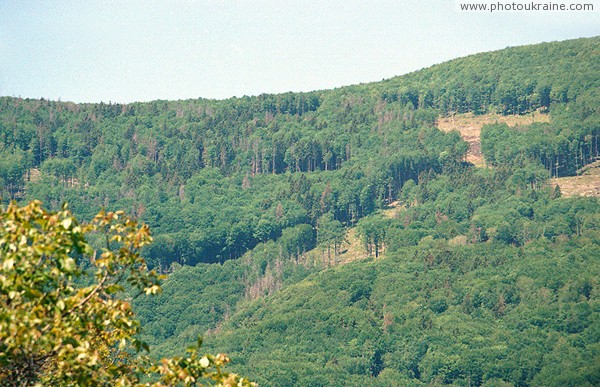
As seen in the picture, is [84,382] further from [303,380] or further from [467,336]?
[467,336]

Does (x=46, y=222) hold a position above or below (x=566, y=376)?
above

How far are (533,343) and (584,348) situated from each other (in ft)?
30.2

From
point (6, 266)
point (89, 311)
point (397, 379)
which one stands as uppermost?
point (6, 266)

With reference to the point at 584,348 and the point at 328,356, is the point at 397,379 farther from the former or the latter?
the point at 584,348

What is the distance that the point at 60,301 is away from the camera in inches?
784

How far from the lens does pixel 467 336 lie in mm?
199000

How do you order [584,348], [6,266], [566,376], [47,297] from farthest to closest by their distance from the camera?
[584,348] < [566,376] < [47,297] < [6,266]

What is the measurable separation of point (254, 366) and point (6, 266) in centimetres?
17199

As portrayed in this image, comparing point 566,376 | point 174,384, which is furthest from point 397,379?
point 174,384

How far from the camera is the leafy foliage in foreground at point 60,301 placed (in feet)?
63.7

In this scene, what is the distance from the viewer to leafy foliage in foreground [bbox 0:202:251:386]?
19.4 m

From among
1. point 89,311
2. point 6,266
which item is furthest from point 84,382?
point 6,266

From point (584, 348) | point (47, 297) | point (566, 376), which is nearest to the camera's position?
point (47, 297)

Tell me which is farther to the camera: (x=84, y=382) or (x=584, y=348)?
(x=584, y=348)
